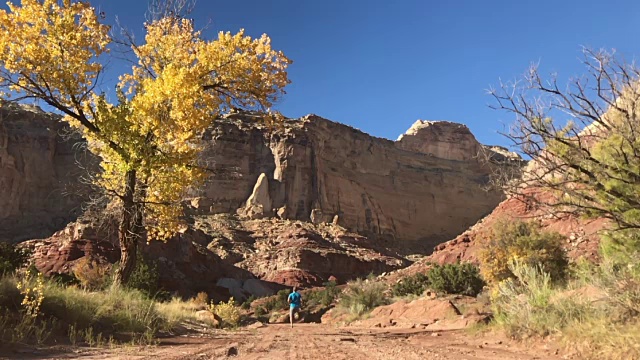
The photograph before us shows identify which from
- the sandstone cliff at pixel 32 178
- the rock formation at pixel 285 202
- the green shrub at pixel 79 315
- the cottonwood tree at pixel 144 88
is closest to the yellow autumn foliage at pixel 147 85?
the cottonwood tree at pixel 144 88

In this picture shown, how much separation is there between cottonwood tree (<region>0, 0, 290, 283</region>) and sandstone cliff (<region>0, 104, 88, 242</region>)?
5801 cm

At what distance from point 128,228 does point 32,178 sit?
6992cm

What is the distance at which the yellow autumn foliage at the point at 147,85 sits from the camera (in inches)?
370

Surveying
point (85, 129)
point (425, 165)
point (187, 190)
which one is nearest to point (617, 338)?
point (187, 190)

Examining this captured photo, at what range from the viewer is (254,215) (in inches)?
2795

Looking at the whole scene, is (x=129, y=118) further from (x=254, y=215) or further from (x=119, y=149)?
(x=254, y=215)

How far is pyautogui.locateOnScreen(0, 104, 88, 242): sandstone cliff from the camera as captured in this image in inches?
2485

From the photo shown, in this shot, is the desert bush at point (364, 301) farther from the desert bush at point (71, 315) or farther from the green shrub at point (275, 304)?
the desert bush at point (71, 315)

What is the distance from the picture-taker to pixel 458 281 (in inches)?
868

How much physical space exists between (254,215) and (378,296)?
5006 cm

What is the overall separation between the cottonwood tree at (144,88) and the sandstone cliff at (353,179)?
52571mm

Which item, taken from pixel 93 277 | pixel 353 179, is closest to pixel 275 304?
pixel 93 277

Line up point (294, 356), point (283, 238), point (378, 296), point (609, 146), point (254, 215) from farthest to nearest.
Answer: point (254, 215), point (283, 238), point (378, 296), point (609, 146), point (294, 356)

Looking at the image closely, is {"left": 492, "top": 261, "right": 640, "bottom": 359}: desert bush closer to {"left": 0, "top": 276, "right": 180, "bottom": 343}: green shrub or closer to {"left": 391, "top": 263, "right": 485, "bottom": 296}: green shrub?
{"left": 0, "top": 276, "right": 180, "bottom": 343}: green shrub
